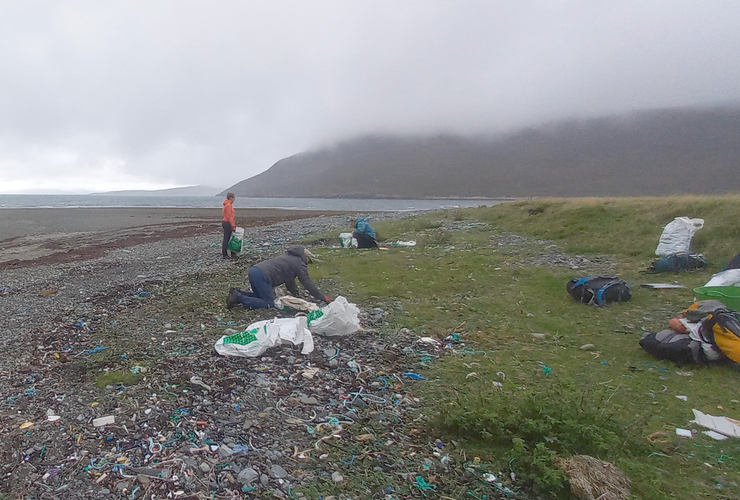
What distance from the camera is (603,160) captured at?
171500 millimetres

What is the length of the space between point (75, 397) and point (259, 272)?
3980mm

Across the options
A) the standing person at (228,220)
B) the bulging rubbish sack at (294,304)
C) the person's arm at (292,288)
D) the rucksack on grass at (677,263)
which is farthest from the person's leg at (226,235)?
the rucksack on grass at (677,263)

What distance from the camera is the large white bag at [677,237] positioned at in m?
12.7

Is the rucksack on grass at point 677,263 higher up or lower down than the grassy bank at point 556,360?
higher up

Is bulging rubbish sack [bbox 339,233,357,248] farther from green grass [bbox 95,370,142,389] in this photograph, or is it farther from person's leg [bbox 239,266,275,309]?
green grass [bbox 95,370,142,389]

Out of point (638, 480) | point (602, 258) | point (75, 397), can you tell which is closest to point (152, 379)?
point (75, 397)

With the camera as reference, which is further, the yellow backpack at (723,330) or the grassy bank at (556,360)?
the yellow backpack at (723,330)

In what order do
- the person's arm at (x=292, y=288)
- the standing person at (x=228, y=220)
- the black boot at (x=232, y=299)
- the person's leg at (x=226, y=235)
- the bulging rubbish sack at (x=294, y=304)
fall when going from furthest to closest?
1. the person's leg at (x=226, y=235)
2. the standing person at (x=228, y=220)
3. the person's arm at (x=292, y=288)
4. the black boot at (x=232, y=299)
5. the bulging rubbish sack at (x=294, y=304)

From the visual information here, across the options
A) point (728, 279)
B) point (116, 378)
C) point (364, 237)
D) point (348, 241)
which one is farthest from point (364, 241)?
point (116, 378)

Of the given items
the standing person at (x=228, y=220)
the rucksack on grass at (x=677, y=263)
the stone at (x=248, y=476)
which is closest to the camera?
the stone at (x=248, y=476)

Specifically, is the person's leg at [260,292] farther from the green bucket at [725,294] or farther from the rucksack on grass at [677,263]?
the rucksack on grass at [677,263]

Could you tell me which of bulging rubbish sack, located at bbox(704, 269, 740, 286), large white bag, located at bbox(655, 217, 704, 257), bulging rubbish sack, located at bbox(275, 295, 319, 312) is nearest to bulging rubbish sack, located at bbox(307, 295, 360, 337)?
bulging rubbish sack, located at bbox(275, 295, 319, 312)

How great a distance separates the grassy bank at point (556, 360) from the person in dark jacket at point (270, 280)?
5.21 feet

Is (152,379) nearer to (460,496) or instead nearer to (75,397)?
(75,397)
